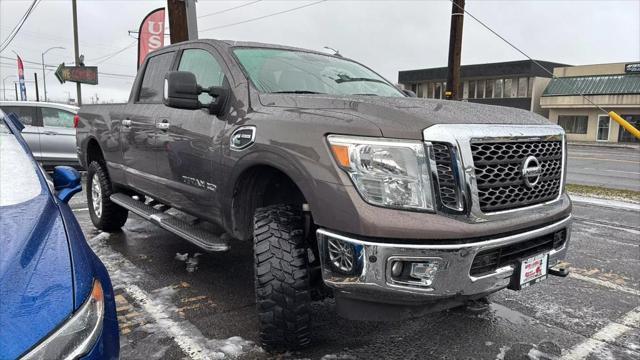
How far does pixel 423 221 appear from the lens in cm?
220

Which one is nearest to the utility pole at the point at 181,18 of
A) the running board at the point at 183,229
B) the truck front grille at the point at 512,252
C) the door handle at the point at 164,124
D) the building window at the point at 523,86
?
the running board at the point at 183,229

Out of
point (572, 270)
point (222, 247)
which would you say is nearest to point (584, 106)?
point (572, 270)

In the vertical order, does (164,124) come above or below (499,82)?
below

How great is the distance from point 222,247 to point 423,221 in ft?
5.10

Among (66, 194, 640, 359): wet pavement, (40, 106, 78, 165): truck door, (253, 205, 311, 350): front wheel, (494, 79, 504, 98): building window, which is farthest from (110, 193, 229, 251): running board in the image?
(494, 79, 504, 98): building window

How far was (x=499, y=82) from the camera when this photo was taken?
46938mm

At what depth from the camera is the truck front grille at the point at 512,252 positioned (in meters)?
2.31

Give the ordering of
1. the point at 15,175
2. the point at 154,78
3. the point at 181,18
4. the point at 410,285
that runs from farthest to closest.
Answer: the point at 181,18 → the point at 154,78 → the point at 15,175 → the point at 410,285

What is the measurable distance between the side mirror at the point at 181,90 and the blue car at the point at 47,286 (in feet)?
3.51

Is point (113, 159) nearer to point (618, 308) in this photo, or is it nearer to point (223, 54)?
point (223, 54)

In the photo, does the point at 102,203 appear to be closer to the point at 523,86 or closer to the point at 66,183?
the point at 66,183

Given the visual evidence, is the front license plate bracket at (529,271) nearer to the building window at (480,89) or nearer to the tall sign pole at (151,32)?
the tall sign pole at (151,32)

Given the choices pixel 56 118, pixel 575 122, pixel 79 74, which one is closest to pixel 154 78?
pixel 56 118

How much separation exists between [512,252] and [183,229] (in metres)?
2.32
